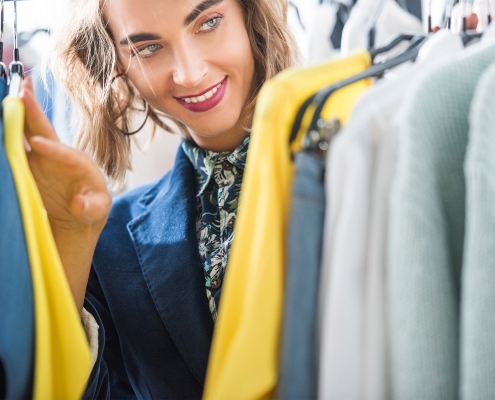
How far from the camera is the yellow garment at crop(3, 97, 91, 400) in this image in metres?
0.57

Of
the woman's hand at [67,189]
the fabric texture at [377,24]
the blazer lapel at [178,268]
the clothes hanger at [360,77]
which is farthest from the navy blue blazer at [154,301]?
the clothes hanger at [360,77]

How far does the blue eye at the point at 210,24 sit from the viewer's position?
97cm

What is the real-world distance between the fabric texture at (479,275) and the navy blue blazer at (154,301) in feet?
1.86

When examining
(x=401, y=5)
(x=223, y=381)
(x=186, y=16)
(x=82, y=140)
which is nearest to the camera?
(x=223, y=381)

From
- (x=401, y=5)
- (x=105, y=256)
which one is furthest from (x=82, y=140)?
(x=401, y=5)

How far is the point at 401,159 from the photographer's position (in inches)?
19.4

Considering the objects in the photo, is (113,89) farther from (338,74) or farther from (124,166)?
(338,74)

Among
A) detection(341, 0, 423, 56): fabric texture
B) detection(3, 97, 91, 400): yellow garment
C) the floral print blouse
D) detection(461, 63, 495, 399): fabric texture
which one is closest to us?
detection(461, 63, 495, 399): fabric texture

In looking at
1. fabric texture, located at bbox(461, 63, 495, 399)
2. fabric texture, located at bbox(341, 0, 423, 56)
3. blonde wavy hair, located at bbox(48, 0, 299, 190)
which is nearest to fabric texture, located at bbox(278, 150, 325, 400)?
fabric texture, located at bbox(461, 63, 495, 399)

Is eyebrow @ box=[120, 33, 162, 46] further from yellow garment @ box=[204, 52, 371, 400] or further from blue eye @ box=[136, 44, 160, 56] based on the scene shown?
yellow garment @ box=[204, 52, 371, 400]

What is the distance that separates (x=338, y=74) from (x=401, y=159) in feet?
0.46

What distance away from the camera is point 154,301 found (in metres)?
1.01

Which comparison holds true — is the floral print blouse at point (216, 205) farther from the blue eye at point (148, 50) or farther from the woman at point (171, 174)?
the blue eye at point (148, 50)

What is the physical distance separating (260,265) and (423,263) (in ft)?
0.45
